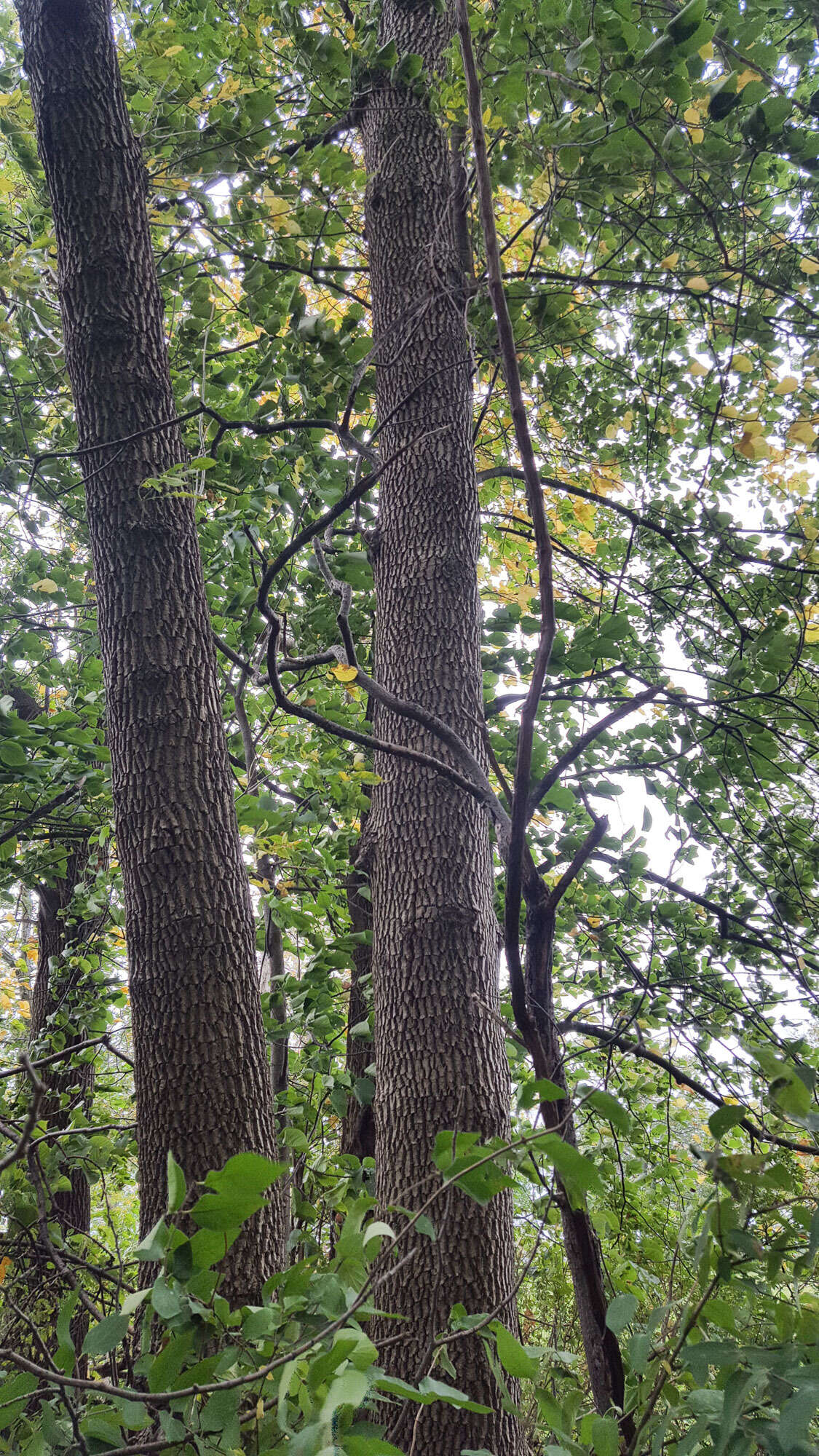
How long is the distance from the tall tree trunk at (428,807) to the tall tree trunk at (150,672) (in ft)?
1.30

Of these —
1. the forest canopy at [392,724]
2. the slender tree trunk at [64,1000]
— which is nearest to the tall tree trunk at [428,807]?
the forest canopy at [392,724]

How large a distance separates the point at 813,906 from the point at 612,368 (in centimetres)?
200

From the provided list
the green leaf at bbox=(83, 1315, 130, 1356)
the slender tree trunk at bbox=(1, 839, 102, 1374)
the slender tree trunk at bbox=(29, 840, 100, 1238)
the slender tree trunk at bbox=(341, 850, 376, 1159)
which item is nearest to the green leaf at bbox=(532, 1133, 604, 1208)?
the green leaf at bbox=(83, 1315, 130, 1356)

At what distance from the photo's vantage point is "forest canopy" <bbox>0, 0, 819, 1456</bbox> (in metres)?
0.79

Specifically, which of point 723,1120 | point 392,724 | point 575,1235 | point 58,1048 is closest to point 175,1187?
point 723,1120

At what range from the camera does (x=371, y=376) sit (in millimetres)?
2674

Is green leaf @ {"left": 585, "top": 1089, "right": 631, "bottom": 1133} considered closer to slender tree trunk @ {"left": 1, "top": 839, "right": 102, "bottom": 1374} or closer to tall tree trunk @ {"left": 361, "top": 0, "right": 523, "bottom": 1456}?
tall tree trunk @ {"left": 361, "top": 0, "right": 523, "bottom": 1456}

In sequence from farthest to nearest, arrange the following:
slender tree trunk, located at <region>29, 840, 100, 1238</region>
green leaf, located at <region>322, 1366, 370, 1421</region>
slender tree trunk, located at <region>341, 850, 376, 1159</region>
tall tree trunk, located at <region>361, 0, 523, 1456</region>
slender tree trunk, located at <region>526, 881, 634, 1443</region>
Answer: slender tree trunk, located at <region>29, 840, 100, 1238</region>, slender tree trunk, located at <region>341, 850, 376, 1159</region>, tall tree trunk, located at <region>361, 0, 523, 1456</region>, slender tree trunk, located at <region>526, 881, 634, 1443</region>, green leaf, located at <region>322, 1366, 370, 1421</region>

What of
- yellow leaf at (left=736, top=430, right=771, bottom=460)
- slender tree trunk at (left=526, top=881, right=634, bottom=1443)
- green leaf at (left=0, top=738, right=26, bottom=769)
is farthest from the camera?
green leaf at (left=0, top=738, right=26, bottom=769)

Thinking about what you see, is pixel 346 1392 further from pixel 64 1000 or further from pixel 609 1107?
pixel 64 1000

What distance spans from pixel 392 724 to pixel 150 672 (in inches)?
32.5

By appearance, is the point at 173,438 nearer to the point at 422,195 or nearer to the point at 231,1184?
the point at 422,195

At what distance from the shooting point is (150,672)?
1.72 m

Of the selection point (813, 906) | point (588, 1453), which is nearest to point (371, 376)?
point (813, 906)
